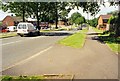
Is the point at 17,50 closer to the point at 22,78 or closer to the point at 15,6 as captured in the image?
the point at 22,78

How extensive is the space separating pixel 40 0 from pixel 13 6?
8.69 meters

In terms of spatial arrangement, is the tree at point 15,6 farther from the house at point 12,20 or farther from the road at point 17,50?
the house at point 12,20

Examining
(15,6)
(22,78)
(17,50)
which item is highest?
(15,6)

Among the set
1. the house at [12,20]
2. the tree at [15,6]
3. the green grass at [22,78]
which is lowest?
the house at [12,20]

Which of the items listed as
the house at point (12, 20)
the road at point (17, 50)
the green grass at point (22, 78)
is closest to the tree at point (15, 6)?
the road at point (17, 50)

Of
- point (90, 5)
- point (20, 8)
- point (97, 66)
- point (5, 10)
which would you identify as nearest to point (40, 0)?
point (20, 8)

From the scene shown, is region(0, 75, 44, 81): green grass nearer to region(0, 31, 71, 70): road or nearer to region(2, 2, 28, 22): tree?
region(0, 31, 71, 70): road

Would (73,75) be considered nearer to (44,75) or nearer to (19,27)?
(44,75)

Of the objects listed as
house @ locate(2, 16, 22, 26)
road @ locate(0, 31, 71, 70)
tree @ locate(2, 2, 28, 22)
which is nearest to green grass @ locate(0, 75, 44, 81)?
road @ locate(0, 31, 71, 70)

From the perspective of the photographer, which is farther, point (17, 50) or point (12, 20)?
point (12, 20)

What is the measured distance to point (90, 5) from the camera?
29.6 meters

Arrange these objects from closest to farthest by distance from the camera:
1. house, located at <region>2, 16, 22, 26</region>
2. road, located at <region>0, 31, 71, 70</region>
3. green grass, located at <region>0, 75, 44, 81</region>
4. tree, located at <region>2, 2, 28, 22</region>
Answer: green grass, located at <region>0, 75, 44, 81</region>
road, located at <region>0, 31, 71, 70</region>
tree, located at <region>2, 2, 28, 22</region>
house, located at <region>2, 16, 22, 26</region>

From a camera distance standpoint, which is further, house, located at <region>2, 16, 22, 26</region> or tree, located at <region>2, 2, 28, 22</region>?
house, located at <region>2, 16, 22, 26</region>

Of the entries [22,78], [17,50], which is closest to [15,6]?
[17,50]
